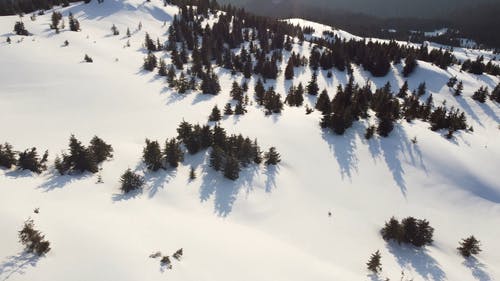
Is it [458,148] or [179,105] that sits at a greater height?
[458,148]

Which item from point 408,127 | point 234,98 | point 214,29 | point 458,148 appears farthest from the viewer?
point 214,29

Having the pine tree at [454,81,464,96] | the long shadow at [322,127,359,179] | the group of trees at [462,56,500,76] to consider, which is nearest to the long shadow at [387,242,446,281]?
the long shadow at [322,127,359,179]

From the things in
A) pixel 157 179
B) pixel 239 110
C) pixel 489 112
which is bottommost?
pixel 489 112

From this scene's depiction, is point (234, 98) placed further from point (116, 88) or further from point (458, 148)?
point (458, 148)

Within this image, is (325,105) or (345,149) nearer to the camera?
(345,149)

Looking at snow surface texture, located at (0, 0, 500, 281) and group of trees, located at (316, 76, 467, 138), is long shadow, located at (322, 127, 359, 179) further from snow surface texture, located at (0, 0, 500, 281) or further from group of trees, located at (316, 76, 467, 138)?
group of trees, located at (316, 76, 467, 138)

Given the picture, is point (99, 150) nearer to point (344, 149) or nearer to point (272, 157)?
point (272, 157)

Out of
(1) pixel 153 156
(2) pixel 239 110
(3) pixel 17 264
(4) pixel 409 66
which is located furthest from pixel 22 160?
(4) pixel 409 66

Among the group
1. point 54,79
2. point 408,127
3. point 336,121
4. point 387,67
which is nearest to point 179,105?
point 54,79
